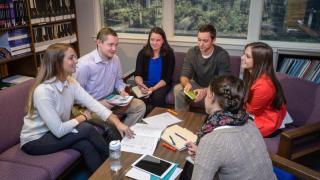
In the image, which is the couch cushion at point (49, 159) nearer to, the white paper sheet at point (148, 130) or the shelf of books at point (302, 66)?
the white paper sheet at point (148, 130)

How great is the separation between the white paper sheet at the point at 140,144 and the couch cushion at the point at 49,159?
0.42 meters

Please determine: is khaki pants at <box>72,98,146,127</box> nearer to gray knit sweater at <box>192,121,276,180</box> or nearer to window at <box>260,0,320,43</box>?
gray knit sweater at <box>192,121,276,180</box>

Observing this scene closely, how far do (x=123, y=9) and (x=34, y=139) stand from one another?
257cm

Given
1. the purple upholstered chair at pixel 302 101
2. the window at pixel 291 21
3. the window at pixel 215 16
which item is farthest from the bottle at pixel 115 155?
the window at pixel 291 21

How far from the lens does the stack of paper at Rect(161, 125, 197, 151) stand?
5.80ft

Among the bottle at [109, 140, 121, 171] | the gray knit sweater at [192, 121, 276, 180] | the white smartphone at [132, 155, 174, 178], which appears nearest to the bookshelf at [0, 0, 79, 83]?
the bottle at [109, 140, 121, 171]

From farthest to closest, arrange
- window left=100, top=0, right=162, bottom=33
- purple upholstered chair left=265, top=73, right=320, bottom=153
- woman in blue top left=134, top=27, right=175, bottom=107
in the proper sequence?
window left=100, top=0, right=162, bottom=33, woman in blue top left=134, top=27, right=175, bottom=107, purple upholstered chair left=265, top=73, right=320, bottom=153

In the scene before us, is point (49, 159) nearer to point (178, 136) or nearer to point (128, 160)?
point (128, 160)

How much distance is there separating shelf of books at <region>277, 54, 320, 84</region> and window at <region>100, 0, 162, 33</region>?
1691 millimetres

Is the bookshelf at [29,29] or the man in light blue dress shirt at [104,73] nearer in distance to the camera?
the man in light blue dress shirt at [104,73]

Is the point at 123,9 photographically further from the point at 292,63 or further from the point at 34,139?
the point at 34,139

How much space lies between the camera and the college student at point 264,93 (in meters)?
2.05

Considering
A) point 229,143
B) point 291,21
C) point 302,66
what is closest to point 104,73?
point 229,143

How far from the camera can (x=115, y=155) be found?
1558 mm
